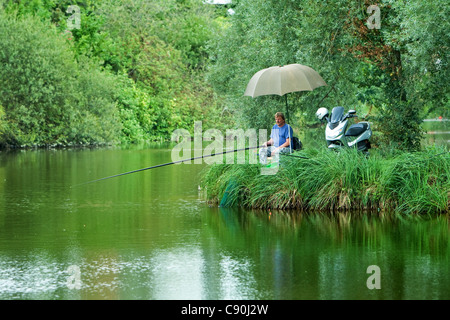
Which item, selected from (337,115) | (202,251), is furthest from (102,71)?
(202,251)

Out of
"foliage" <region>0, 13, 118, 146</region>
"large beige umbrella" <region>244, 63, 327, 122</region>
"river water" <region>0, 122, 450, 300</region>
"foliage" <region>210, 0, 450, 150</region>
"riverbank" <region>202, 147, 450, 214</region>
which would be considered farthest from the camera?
"foliage" <region>0, 13, 118, 146</region>

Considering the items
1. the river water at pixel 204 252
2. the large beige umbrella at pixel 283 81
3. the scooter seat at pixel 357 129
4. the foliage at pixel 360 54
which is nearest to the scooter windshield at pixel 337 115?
the scooter seat at pixel 357 129

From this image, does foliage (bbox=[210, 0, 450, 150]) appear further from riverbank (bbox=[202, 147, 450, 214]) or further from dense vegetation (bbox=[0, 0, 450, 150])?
riverbank (bbox=[202, 147, 450, 214])

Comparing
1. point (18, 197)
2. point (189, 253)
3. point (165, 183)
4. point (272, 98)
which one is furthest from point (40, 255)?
point (272, 98)

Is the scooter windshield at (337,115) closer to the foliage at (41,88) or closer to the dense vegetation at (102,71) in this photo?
the dense vegetation at (102,71)

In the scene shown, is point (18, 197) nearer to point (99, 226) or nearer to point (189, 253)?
point (99, 226)

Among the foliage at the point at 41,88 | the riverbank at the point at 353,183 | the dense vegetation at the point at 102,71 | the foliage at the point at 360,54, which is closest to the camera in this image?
the riverbank at the point at 353,183

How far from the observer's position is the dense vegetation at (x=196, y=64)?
20.0 metres

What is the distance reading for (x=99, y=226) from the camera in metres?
13.4

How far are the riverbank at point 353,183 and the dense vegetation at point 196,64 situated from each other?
281 cm

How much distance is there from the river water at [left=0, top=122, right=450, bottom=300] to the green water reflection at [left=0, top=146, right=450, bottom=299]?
0.05ft

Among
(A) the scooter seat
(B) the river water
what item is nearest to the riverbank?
(B) the river water

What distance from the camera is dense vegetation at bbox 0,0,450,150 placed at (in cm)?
1997

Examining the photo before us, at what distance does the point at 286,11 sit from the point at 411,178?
34.0 feet
